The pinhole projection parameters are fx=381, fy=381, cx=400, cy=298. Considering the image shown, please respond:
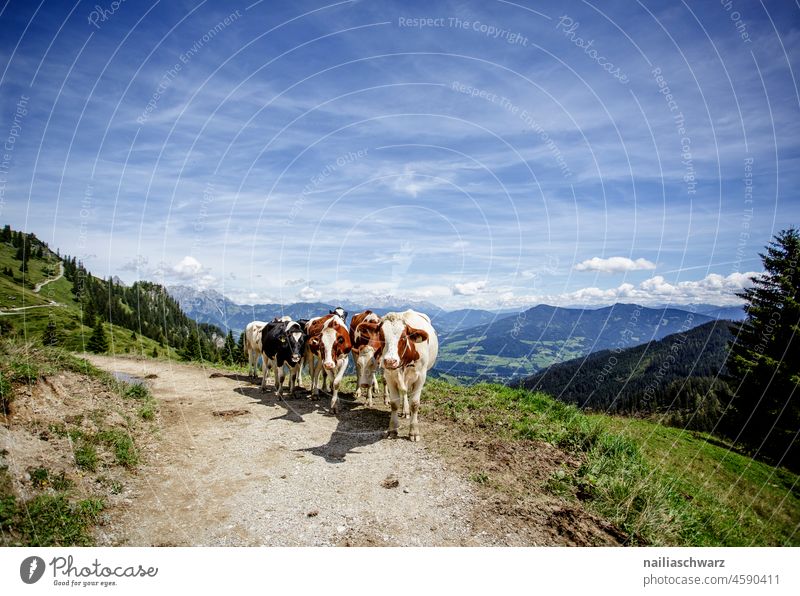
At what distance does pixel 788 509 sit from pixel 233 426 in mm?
23785

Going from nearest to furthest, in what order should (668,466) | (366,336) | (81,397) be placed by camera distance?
(81,397)
(366,336)
(668,466)

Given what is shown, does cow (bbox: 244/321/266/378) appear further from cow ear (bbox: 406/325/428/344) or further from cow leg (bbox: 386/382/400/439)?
cow ear (bbox: 406/325/428/344)

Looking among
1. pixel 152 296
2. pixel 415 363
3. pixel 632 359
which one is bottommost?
pixel 152 296

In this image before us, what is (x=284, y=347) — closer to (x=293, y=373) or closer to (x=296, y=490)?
(x=293, y=373)

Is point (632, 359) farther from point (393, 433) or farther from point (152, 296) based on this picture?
point (152, 296)

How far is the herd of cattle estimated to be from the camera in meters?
10.9

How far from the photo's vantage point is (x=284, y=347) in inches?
607

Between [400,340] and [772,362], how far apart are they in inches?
1353

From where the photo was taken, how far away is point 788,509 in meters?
17.0

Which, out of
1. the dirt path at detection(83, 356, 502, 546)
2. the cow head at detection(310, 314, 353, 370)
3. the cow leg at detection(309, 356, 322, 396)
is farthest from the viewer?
the cow leg at detection(309, 356, 322, 396)

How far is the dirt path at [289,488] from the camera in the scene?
672 centimetres

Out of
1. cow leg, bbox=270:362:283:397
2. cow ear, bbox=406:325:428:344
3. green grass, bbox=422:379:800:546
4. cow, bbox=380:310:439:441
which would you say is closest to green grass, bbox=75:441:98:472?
cow, bbox=380:310:439:441
